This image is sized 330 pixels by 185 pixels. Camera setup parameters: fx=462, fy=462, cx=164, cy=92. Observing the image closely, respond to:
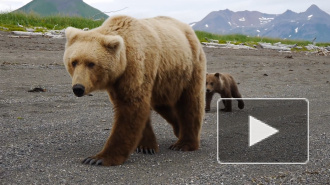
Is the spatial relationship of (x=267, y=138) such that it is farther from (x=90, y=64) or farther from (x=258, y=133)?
(x=90, y=64)

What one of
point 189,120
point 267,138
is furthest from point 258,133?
point 189,120

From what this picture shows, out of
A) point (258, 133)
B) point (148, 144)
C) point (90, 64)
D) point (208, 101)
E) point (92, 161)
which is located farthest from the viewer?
point (208, 101)

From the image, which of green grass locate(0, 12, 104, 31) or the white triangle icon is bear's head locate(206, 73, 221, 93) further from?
green grass locate(0, 12, 104, 31)

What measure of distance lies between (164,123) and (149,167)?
232 centimetres

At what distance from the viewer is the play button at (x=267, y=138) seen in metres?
4.53

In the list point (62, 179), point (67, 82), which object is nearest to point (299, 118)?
point (62, 179)

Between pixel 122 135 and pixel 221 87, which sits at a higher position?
pixel 122 135

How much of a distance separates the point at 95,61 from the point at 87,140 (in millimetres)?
1413

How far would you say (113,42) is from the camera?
3.98 metres

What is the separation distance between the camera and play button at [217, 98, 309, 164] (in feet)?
14.9

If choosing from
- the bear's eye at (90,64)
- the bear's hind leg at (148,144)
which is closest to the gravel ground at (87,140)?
the bear's hind leg at (148,144)

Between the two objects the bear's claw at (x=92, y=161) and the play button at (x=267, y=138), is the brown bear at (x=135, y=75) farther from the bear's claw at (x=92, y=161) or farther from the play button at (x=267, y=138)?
the play button at (x=267, y=138)

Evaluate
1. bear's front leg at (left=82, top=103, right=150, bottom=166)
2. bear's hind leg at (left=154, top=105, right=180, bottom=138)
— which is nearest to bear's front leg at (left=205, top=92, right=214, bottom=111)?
bear's hind leg at (left=154, top=105, right=180, bottom=138)

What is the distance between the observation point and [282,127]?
239 inches
